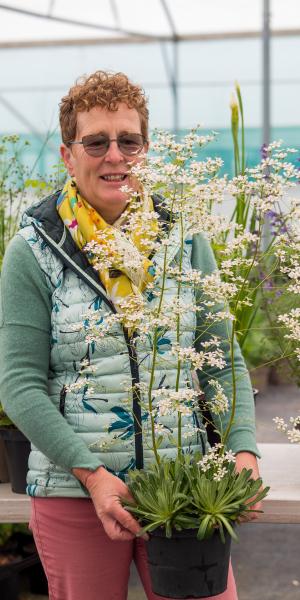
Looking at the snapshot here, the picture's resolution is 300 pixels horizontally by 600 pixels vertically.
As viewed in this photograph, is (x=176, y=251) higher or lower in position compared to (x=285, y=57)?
lower

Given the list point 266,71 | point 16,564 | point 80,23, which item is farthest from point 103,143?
point 80,23

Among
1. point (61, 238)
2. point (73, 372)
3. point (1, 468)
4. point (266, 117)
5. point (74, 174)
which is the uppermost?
point (266, 117)

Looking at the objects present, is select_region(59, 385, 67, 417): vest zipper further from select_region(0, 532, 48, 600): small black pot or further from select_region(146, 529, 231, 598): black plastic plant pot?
select_region(0, 532, 48, 600): small black pot

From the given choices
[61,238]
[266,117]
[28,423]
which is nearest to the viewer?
[28,423]

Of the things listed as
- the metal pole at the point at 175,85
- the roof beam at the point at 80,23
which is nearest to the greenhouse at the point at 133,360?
the roof beam at the point at 80,23

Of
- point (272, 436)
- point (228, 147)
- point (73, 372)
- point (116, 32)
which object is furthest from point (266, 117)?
point (73, 372)

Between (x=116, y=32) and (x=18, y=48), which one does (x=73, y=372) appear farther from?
(x=18, y=48)

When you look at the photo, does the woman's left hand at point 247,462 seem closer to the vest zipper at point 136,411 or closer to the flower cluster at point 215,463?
the flower cluster at point 215,463

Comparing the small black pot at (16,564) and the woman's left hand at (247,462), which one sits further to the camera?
the small black pot at (16,564)

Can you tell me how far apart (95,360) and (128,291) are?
6.7 inches

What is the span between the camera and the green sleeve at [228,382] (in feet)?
6.43

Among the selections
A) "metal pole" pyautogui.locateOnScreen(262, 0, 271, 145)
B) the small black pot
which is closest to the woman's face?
the small black pot

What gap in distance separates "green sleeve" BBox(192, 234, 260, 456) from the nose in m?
0.28

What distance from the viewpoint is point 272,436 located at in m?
5.58
